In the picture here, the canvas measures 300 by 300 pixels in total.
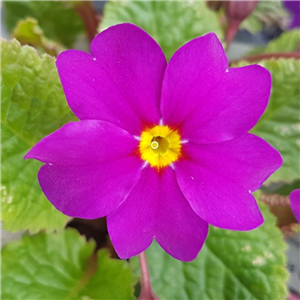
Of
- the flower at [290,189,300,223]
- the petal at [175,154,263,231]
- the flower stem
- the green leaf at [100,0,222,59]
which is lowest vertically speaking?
the flower stem

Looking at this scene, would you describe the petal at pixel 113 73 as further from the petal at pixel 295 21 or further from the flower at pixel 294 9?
the petal at pixel 295 21

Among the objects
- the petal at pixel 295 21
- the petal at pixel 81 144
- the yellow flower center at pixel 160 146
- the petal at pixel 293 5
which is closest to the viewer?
the petal at pixel 81 144

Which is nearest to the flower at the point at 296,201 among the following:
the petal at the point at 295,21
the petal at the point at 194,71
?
the petal at the point at 194,71

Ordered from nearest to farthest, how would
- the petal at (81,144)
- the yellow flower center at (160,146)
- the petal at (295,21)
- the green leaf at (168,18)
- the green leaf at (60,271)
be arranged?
the petal at (81,144) < the yellow flower center at (160,146) < the green leaf at (60,271) < the green leaf at (168,18) < the petal at (295,21)

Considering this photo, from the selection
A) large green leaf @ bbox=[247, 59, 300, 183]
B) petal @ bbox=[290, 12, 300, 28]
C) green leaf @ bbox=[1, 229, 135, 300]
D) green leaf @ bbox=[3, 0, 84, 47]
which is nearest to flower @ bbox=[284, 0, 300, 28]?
petal @ bbox=[290, 12, 300, 28]

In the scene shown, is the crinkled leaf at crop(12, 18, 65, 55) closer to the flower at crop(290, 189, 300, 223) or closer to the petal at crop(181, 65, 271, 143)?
the petal at crop(181, 65, 271, 143)

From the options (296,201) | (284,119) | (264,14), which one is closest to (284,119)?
(284,119)
